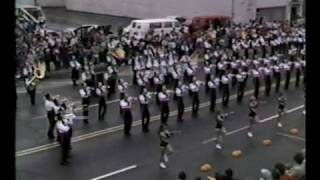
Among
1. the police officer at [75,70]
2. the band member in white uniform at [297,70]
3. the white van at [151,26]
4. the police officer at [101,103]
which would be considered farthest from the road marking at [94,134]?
the white van at [151,26]

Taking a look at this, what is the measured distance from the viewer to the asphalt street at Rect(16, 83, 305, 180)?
1292 cm

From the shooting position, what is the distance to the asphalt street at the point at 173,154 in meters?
12.9

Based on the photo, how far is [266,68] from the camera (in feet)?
69.3

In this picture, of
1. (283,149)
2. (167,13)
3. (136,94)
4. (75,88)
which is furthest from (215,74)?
(167,13)

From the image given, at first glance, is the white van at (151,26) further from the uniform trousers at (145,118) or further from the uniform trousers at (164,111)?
the uniform trousers at (145,118)

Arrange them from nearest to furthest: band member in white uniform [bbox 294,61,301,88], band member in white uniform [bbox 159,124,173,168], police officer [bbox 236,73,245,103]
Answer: band member in white uniform [bbox 159,124,173,168] → police officer [bbox 236,73,245,103] → band member in white uniform [bbox 294,61,301,88]

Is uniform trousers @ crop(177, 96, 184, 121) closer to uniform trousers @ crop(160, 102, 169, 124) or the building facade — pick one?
uniform trousers @ crop(160, 102, 169, 124)

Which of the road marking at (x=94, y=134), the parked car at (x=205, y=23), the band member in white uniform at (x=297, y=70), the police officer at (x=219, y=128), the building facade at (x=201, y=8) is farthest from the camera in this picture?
the building facade at (x=201, y=8)

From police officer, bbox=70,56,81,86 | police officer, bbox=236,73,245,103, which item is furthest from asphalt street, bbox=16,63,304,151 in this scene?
police officer, bbox=236,73,245,103

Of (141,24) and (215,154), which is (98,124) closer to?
(215,154)

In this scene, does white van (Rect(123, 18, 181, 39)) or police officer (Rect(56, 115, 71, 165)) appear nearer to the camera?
police officer (Rect(56, 115, 71, 165))

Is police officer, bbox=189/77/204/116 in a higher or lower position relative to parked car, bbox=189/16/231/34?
lower

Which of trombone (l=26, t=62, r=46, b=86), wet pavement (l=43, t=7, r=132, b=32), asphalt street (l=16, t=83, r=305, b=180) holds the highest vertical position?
wet pavement (l=43, t=7, r=132, b=32)
